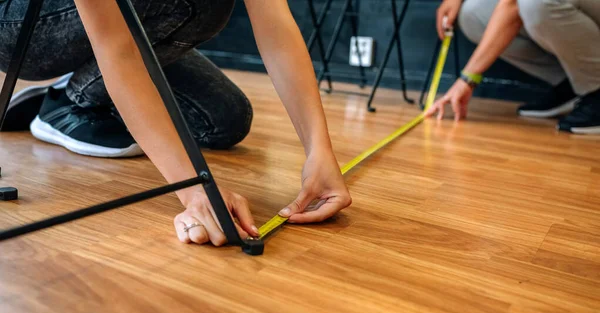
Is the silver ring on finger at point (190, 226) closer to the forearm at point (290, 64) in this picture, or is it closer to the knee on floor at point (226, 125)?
the forearm at point (290, 64)

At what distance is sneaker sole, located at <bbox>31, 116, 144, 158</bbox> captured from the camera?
145 centimetres

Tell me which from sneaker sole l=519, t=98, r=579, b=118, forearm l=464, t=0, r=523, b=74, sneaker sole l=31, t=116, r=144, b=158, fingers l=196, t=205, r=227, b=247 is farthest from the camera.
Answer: sneaker sole l=519, t=98, r=579, b=118

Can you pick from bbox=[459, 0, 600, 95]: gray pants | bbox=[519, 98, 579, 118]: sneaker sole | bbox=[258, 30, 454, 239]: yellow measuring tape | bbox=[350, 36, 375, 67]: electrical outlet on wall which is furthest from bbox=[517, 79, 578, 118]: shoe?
bbox=[350, 36, 375, 67]: electrical outlet on wall

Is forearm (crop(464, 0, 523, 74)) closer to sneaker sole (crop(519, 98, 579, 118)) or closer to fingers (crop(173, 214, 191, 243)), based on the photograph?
sneaker sole (crop(519, 98, 579, 118))

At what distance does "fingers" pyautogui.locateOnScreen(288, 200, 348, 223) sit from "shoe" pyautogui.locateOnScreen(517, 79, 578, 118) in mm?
1875

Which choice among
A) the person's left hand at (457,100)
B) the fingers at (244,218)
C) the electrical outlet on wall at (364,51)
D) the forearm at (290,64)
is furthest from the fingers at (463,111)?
the fingers at (244,218)

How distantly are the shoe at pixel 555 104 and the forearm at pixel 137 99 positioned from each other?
6.90 ft

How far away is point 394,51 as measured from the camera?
346 cm

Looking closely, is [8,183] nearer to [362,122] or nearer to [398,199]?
[398,199]

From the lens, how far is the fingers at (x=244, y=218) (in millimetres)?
942

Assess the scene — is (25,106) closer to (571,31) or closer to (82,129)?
(82,129)

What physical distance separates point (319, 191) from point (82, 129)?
28.3 inches

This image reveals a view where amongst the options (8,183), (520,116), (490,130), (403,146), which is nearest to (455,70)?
(520,116)

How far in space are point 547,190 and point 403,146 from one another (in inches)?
20.1
